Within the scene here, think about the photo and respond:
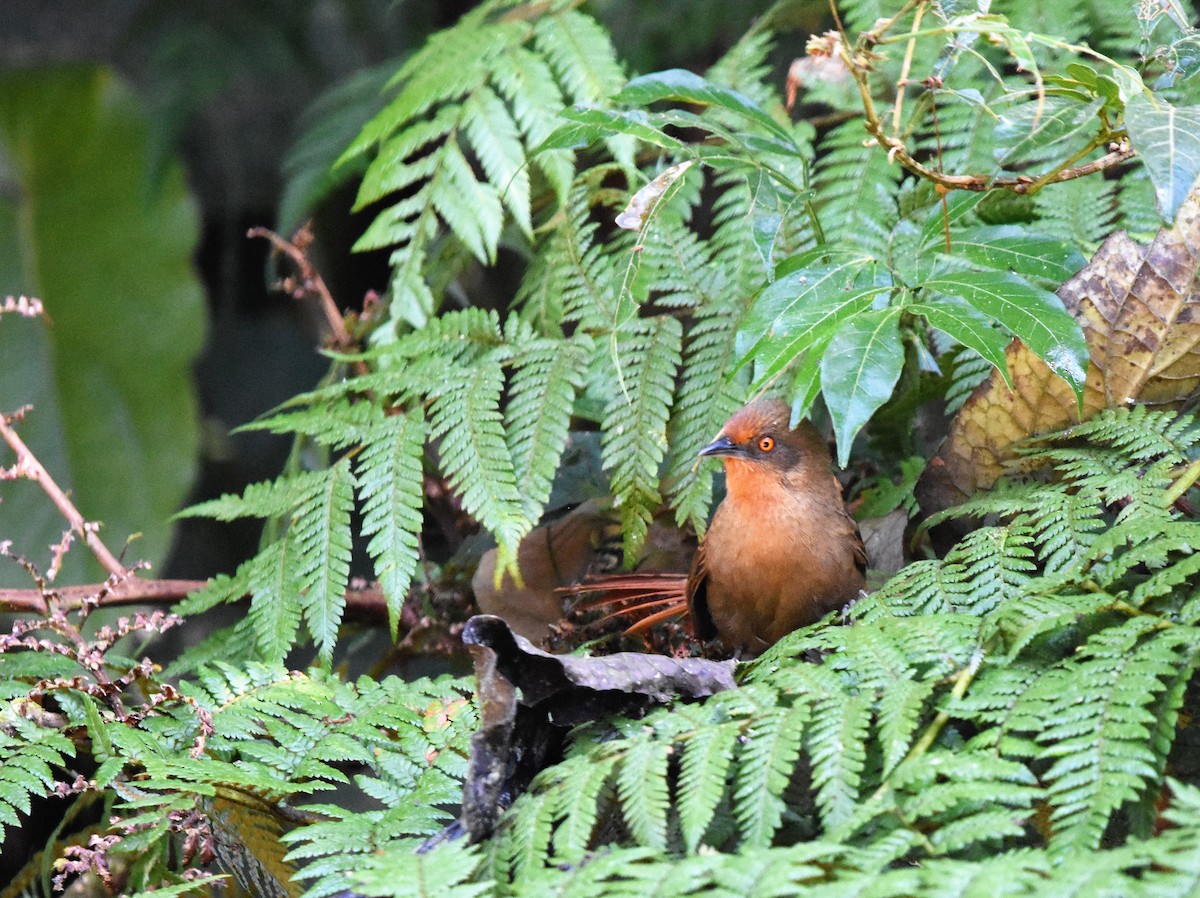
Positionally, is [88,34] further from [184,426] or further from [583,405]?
[583,405]

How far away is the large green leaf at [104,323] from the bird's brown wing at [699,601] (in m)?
3.32

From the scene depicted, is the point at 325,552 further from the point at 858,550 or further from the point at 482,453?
the point at 858,550

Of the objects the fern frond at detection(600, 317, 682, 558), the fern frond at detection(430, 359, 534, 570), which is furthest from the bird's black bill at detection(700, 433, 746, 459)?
the fern frond at detection(430, 359, 534, 570)

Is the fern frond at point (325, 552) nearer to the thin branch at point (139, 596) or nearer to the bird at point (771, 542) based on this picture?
the thin branch at point (139, 596)

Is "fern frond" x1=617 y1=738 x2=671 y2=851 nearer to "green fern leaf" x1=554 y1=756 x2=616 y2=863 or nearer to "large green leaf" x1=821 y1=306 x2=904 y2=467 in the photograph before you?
"green fern leaf" x1=554 y1=756 x2=616 y2=863

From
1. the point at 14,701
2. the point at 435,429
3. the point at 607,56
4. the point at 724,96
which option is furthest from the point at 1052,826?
the point at 607,56

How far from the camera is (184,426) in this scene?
17.4ft

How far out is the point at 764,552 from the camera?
2574mm

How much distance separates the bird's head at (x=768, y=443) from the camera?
8.88 ft

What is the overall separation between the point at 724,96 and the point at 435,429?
993mm

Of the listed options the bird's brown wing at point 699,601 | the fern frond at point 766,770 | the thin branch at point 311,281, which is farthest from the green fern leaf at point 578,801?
the thin branch at point 311,281

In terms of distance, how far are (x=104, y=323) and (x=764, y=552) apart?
3.95 meters

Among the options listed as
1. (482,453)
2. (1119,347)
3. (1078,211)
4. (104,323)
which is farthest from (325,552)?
(104,323)

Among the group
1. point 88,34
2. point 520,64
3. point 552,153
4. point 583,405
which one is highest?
point 88,34
